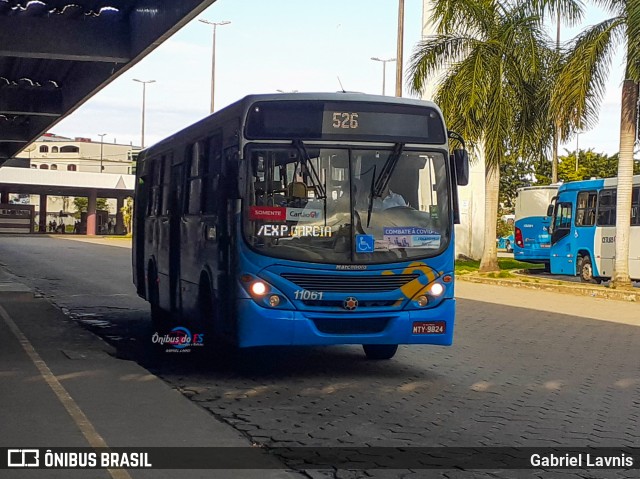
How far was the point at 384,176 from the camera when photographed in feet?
34.7

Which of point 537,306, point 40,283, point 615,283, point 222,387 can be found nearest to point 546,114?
point 615,283

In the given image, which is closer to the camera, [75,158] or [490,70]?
[490,70]

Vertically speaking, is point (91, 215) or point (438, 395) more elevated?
point (91, 215)

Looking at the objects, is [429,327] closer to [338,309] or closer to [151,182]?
[338,309]

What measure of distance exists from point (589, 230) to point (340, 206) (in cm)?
2102

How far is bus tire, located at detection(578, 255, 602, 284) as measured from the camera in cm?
2966

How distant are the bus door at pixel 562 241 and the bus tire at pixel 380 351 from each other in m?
19.9

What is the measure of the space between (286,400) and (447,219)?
280 cm

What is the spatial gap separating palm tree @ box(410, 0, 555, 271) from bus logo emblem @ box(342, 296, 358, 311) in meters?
19.6

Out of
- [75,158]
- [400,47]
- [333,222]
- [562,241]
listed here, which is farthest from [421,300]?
[75,158]

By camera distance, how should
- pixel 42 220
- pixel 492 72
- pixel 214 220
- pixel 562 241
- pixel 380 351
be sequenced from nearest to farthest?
pixel 214 220
pixel 380 351
pixel 492 72
pixel 562 241
pixel 42 220

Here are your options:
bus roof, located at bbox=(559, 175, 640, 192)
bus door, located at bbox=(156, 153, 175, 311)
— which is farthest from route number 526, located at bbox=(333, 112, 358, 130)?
bus roof, located at bbox=(559, 175, 640, 192)

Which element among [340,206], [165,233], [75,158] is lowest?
[165,233]

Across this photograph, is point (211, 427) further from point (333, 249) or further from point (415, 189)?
point (415, 189)
